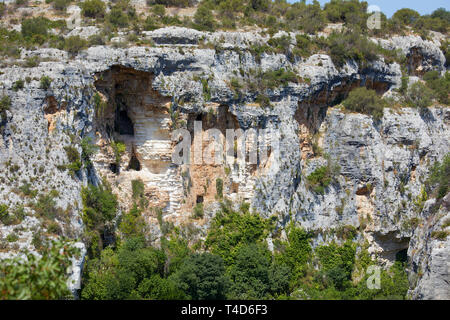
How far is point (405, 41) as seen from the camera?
128ft

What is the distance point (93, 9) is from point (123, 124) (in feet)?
25.7

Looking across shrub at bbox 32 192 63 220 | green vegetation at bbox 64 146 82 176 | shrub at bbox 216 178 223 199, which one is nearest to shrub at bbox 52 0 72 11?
green vegetation at bbox 64 146 82 176

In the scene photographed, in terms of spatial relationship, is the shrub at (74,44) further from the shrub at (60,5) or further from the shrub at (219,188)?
the shrub at (219,188)

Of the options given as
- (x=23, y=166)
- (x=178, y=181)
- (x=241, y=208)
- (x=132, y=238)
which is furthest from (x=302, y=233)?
(x=23, y=166)

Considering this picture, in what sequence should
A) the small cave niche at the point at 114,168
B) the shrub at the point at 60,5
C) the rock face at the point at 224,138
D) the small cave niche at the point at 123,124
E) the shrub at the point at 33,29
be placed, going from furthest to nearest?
the shrub at the point at 60,5
the small cave niche at the point at 123,124
the shrub at the point at 33,29
the small cave niche at the point at 114,168
the rock face at the point at 224,138

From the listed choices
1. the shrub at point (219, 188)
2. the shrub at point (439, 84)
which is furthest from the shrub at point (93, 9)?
the shrub at point (439, 84)

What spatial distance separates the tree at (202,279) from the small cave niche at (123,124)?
26.4ft

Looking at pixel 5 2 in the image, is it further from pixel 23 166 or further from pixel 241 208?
pixel 241 208

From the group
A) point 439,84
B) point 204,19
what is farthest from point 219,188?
point 439,84

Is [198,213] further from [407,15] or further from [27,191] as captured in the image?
[407,15]

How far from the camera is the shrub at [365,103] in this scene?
3434 cm

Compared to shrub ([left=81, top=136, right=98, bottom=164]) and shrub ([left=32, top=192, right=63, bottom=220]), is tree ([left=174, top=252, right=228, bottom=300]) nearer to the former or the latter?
shrub ([left=32, top=192, right=63, bottom=220])

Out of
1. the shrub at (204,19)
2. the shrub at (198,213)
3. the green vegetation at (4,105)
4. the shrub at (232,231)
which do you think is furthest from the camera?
the shrub at (204,19)
